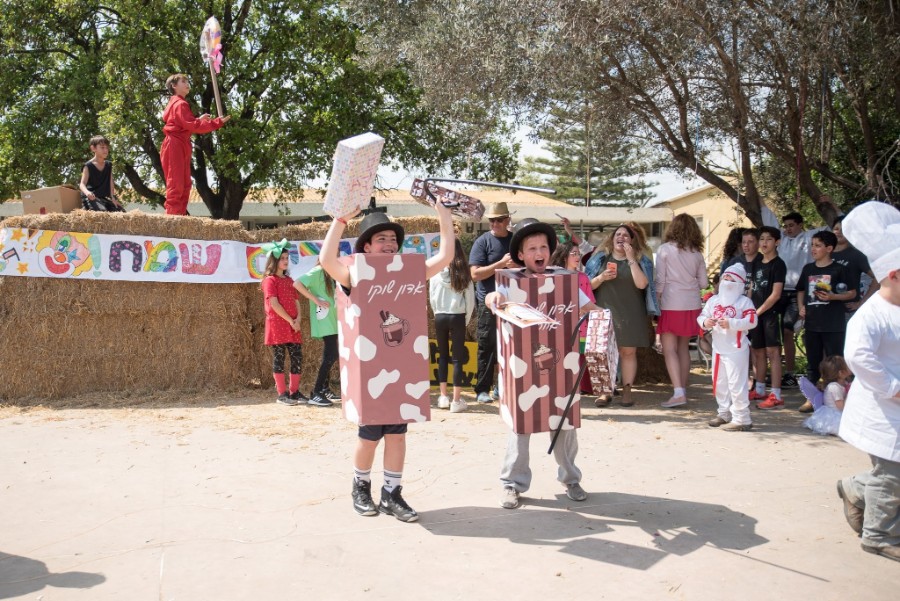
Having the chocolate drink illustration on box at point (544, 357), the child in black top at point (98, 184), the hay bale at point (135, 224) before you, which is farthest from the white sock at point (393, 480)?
the child in black top at point (98, 184)

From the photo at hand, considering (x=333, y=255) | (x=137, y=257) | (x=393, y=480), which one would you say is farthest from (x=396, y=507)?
(x=137, y=257)

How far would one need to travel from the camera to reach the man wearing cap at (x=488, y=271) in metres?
8.02

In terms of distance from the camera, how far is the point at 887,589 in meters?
3.72

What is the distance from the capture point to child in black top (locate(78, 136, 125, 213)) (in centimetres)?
934

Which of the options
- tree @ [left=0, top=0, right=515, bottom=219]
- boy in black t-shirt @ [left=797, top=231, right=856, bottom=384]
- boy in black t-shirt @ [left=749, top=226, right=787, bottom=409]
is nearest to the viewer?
boy in black t-shirt @ [left=797, top=231, right=856, bottom=384]

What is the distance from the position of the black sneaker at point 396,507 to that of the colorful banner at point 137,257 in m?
4.57

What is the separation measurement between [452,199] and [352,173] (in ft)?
2.46

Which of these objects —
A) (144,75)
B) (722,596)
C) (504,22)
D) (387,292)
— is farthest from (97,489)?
(144,75)

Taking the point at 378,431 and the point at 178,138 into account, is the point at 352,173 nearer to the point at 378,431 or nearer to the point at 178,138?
the point at 378,431

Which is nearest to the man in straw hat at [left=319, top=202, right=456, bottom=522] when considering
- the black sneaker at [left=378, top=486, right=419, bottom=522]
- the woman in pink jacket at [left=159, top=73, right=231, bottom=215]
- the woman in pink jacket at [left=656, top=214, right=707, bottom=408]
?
the black sneaker at [left=378, top=486, right=419, bottom=522]

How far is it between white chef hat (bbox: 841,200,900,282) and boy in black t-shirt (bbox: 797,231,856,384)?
3.62 meters

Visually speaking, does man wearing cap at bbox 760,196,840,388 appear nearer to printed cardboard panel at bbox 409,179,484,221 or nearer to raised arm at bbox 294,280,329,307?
raised arm at bbox 294,280,329,307

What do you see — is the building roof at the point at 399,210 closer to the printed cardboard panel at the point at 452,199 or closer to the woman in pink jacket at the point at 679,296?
the woman in pink jacket at the point at 679,296

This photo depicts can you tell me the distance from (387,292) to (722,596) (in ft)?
7.73
